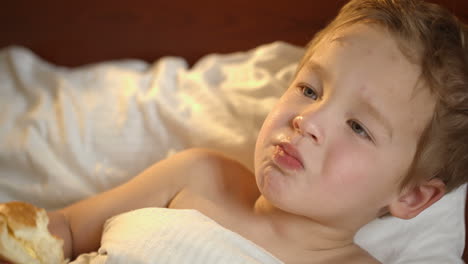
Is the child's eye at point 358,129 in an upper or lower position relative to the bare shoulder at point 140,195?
upper

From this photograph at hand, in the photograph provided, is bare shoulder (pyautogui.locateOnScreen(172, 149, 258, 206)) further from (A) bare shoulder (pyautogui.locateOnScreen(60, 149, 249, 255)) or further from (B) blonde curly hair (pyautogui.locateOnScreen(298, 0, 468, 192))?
(B) blonde curly hair (pyautogui.locateOnScreen(298, 0, 468, 192))

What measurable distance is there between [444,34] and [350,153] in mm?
279

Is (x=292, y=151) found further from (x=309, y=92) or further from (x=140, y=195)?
(x=140, y=195)

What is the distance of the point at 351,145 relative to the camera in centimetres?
87

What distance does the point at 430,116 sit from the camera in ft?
2.92

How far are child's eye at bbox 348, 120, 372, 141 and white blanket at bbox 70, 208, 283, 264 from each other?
27cm

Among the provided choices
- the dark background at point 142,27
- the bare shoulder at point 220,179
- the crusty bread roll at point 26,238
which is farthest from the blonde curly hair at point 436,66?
the crusty bread roll at point 26,238

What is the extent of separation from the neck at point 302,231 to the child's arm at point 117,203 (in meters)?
0.17

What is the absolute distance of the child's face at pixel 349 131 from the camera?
2.85 feet

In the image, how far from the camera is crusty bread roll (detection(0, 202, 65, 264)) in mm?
776

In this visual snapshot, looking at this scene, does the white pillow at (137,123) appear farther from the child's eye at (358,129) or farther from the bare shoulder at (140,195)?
the child's eye at (358,129)

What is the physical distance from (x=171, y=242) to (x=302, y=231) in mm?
251

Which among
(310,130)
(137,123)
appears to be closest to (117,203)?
(137,123)

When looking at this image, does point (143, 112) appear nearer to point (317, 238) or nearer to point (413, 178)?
point (317, 238)
